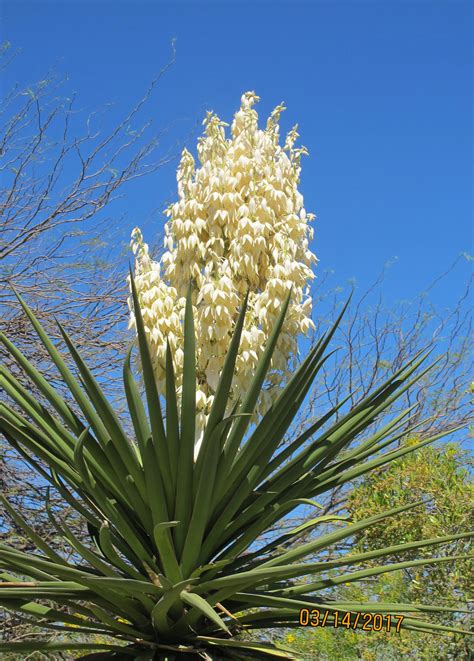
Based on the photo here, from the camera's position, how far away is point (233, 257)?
147 inches

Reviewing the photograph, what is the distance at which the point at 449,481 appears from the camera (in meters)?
4.86

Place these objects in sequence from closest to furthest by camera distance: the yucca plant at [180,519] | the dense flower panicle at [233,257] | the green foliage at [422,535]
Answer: the yucca plant at [180,519] < the dense flower panicle at [233,257] < the green foliage at [422,535]

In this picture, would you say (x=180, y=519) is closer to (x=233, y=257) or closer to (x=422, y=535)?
(x=233, y=257)

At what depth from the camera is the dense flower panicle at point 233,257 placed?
359 centimetres

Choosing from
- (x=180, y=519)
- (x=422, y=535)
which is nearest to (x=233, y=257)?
(x=180, y=519)

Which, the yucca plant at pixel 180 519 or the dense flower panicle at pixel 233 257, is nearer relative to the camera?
the yucca plant at pixel 180 519

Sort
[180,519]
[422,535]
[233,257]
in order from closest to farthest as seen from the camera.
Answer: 1. [180,519]
2. [233,257]
3. [422,535]

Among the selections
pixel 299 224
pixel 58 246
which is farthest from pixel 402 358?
pixel 299 224

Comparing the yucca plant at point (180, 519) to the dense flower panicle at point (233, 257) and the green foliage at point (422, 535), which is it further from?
the green foliage at point (422, 535)

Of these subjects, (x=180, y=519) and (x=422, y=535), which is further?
(x=422, y=535)

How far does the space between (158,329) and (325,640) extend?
294 cm

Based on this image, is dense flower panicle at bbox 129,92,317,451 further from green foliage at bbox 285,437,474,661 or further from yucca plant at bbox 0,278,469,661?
green foliage at bbox 285,437,474,661

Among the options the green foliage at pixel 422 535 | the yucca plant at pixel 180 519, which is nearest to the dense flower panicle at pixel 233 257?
the yucca plant at pixel 180 519

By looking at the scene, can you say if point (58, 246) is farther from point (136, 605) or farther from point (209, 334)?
point (136, 605)
